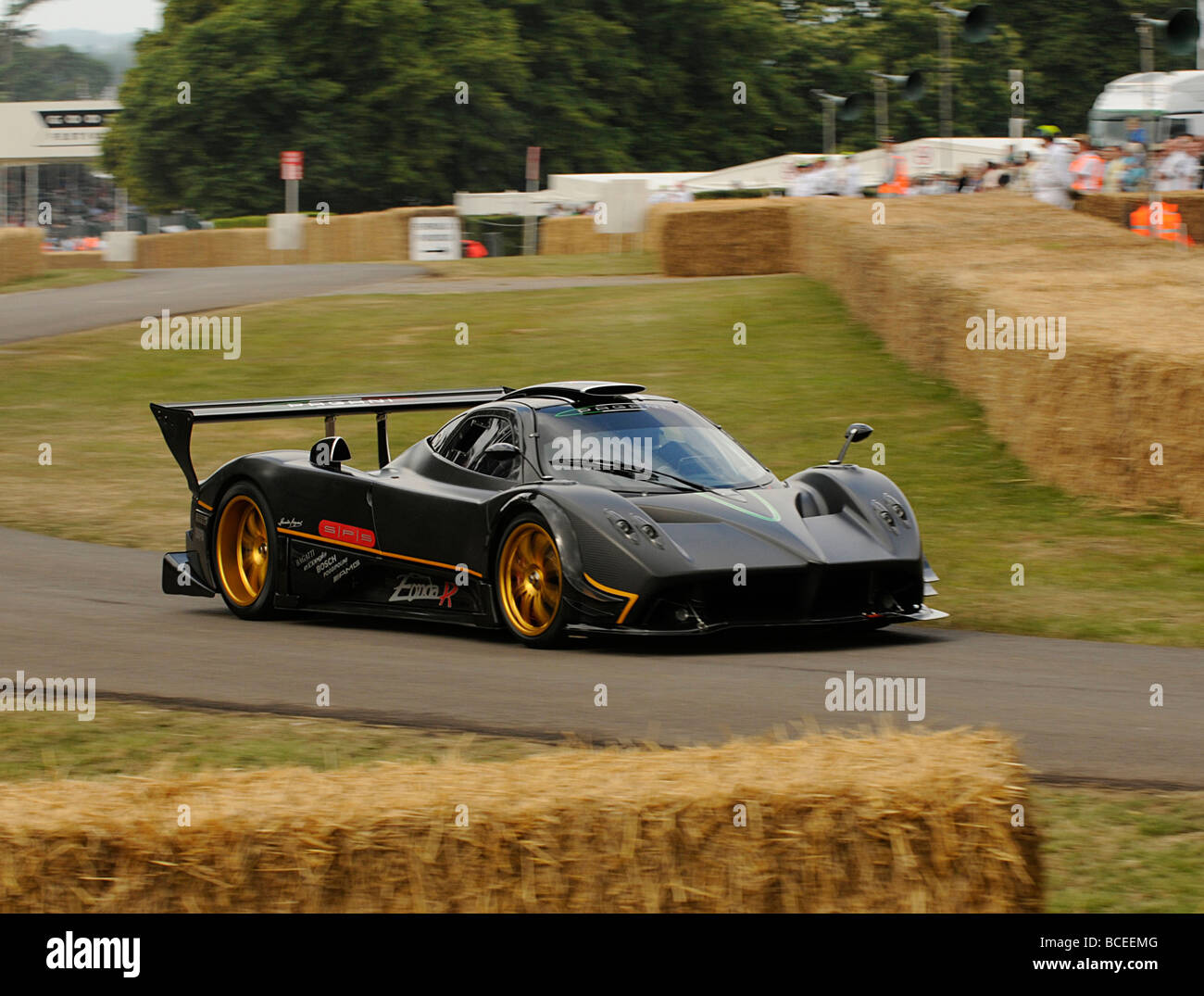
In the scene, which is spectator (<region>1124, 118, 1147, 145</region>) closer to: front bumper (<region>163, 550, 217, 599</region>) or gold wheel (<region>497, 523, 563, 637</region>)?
front bumper (<region>163, 550, 217, 599</region>)

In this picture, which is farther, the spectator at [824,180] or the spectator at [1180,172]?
the spectator at [824,180]

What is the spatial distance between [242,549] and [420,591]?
5.71 ft

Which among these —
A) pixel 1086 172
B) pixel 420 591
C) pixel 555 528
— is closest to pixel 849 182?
pixel 1086 172

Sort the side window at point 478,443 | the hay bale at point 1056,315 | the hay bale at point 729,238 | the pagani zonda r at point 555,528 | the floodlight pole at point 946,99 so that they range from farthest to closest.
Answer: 1. the floodlight pole at point 946,99
2. the hay bale at point 729,238
3. the hay bale at point 1056,315
4. the side window at point 478,443
5. the pagani zonda r at point 555,528

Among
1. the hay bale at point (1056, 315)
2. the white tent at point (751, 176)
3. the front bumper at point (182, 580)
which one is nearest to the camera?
the front bumper at point (182, 580)

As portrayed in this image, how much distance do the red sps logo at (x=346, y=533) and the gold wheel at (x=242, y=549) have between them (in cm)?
64

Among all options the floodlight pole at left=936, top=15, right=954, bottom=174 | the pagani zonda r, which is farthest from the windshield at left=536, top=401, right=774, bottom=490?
the floodlight pole at left=936, top=15, right=954, bottom=174

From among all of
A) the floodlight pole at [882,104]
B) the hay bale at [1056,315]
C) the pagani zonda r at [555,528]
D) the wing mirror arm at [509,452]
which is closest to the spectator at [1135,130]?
the floodlight pole at [882,104]

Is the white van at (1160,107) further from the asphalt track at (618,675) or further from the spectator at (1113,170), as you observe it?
the asphalt track at (618,675)

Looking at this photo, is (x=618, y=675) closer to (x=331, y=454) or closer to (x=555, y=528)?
(x=555, y=528)

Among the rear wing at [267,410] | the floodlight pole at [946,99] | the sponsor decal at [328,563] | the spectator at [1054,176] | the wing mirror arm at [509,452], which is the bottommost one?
the sponsor decal at [328,563]

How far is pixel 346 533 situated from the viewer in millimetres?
10062

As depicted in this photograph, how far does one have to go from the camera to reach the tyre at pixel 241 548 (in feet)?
35.0
